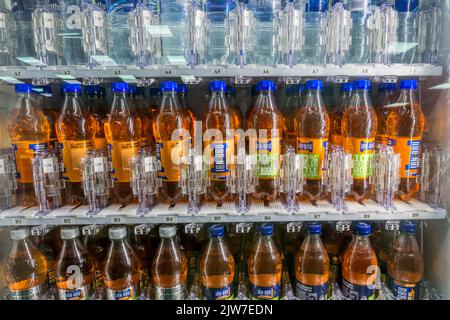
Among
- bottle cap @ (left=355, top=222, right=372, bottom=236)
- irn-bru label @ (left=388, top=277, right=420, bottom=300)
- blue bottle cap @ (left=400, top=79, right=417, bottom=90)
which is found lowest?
irn-bru label @ (left=388, top=277, right=420, bottom=300)

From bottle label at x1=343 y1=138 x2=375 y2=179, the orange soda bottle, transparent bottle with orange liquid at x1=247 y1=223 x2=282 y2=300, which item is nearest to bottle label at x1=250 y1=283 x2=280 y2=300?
transparent bottle with orange liquid at x1=247 y1=223 x2=282 y2=300

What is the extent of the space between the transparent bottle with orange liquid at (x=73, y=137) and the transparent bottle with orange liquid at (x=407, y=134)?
4.28 ft

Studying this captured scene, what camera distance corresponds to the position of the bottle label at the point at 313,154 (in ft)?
4.29

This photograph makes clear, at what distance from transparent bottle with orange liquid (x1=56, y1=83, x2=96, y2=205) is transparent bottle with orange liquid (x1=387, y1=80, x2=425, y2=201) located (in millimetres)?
1304

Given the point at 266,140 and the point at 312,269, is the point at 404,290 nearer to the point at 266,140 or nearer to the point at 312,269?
the point at 312,269

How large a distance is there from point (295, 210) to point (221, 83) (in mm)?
595

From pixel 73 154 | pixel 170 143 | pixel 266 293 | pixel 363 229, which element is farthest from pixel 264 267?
pixel 73 154

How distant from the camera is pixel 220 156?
4.24 ft

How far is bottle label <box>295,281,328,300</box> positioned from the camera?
1344 mm

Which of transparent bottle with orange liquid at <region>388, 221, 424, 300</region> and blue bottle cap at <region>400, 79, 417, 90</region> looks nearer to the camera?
blue bottle cap at <region>400, 79, 417, 90</region>

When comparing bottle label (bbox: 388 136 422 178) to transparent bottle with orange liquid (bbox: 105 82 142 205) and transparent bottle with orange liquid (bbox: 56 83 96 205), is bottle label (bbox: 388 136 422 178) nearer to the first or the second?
transparent bottle with orange liquid (bbox: 105 82 142 205)

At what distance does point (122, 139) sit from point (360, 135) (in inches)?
40.6

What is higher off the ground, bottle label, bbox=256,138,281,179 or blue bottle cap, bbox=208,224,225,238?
bottle label, bbox=256,138,281,179

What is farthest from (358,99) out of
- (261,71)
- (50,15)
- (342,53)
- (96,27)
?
(50,15)
